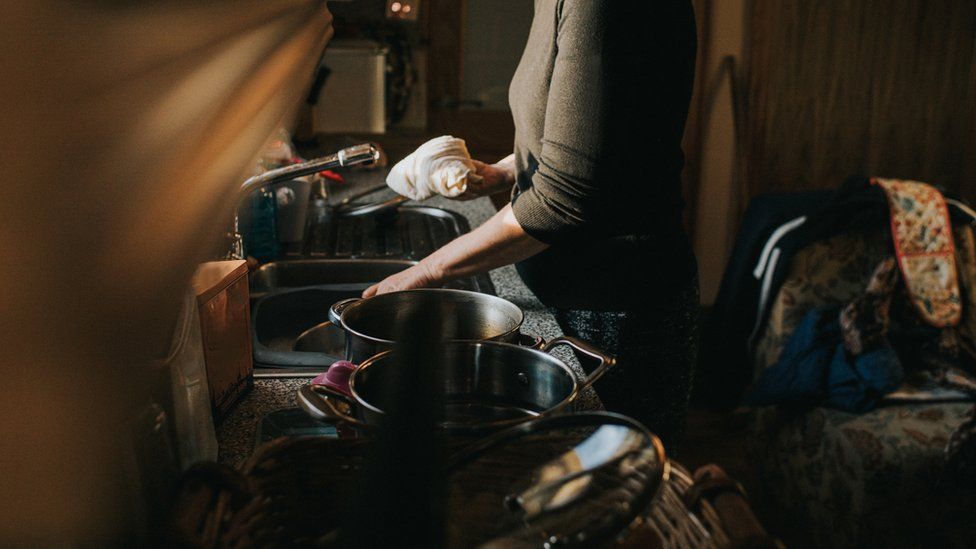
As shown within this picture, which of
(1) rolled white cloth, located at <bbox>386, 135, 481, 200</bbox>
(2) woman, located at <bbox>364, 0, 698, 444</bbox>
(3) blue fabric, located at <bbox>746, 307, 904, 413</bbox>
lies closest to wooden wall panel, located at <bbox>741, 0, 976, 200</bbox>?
(3) blue fabric, located at <bbox>746, 307, 904, 413</bbox>

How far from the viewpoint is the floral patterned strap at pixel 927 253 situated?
8.27 feet

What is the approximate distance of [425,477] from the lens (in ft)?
1.07

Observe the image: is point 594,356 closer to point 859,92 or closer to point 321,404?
point 321,404

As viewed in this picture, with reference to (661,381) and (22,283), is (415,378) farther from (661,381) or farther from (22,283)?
(661,381)

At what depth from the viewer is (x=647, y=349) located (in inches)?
60.6

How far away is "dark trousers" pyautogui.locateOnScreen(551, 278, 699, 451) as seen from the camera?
151 cm

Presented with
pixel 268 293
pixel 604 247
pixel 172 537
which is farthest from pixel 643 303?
pixel 172 537

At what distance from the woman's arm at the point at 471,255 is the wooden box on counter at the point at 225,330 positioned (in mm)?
360

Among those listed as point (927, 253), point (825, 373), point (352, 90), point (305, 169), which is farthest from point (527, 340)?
point (352, 90)

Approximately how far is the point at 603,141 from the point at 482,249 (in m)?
→ 0.28

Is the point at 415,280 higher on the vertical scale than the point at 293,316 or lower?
higher

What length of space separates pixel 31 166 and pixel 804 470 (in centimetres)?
252

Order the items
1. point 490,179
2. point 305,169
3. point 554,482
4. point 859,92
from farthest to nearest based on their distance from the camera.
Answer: point 859,92
point 490,179
point 305,169
point 554,482

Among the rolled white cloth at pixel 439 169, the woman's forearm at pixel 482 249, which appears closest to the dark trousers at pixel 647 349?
the woman's forearm at pixel 482 249
